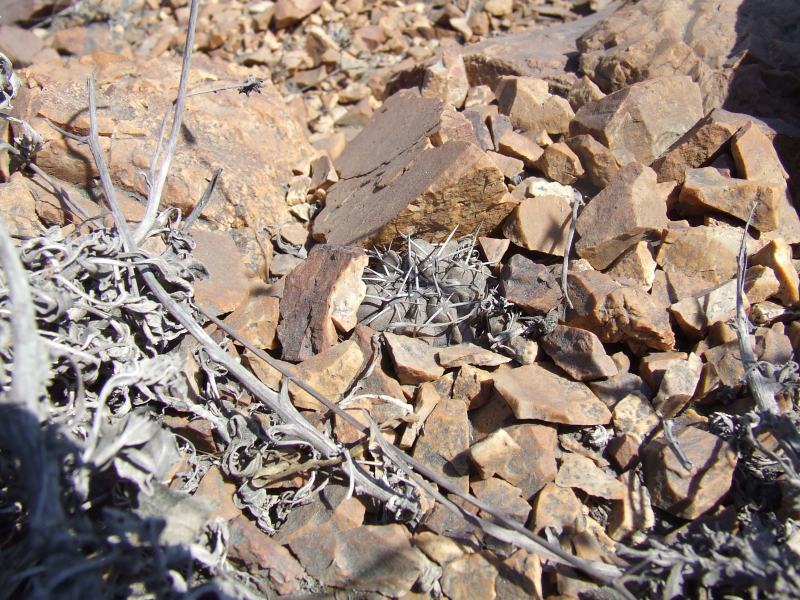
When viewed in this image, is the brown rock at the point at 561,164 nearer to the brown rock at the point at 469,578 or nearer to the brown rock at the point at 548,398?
the brown rock at the point at 548,398

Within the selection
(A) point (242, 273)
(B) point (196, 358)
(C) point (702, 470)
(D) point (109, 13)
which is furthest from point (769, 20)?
(D) point (109, 13)

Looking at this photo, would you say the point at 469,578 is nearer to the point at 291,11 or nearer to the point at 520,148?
the point at 520,148

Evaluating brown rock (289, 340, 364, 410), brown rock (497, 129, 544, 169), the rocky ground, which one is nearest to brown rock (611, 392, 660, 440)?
the rocky ground

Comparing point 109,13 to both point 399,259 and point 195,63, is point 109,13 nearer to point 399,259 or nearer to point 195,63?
point 195,63

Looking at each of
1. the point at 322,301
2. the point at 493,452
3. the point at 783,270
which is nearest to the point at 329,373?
the point at 322,301

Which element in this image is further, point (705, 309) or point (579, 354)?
point (705, 309)

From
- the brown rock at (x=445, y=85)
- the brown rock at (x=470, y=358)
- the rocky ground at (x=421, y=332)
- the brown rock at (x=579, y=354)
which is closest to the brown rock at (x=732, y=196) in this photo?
the rocky ground at (x=421, y=332)
